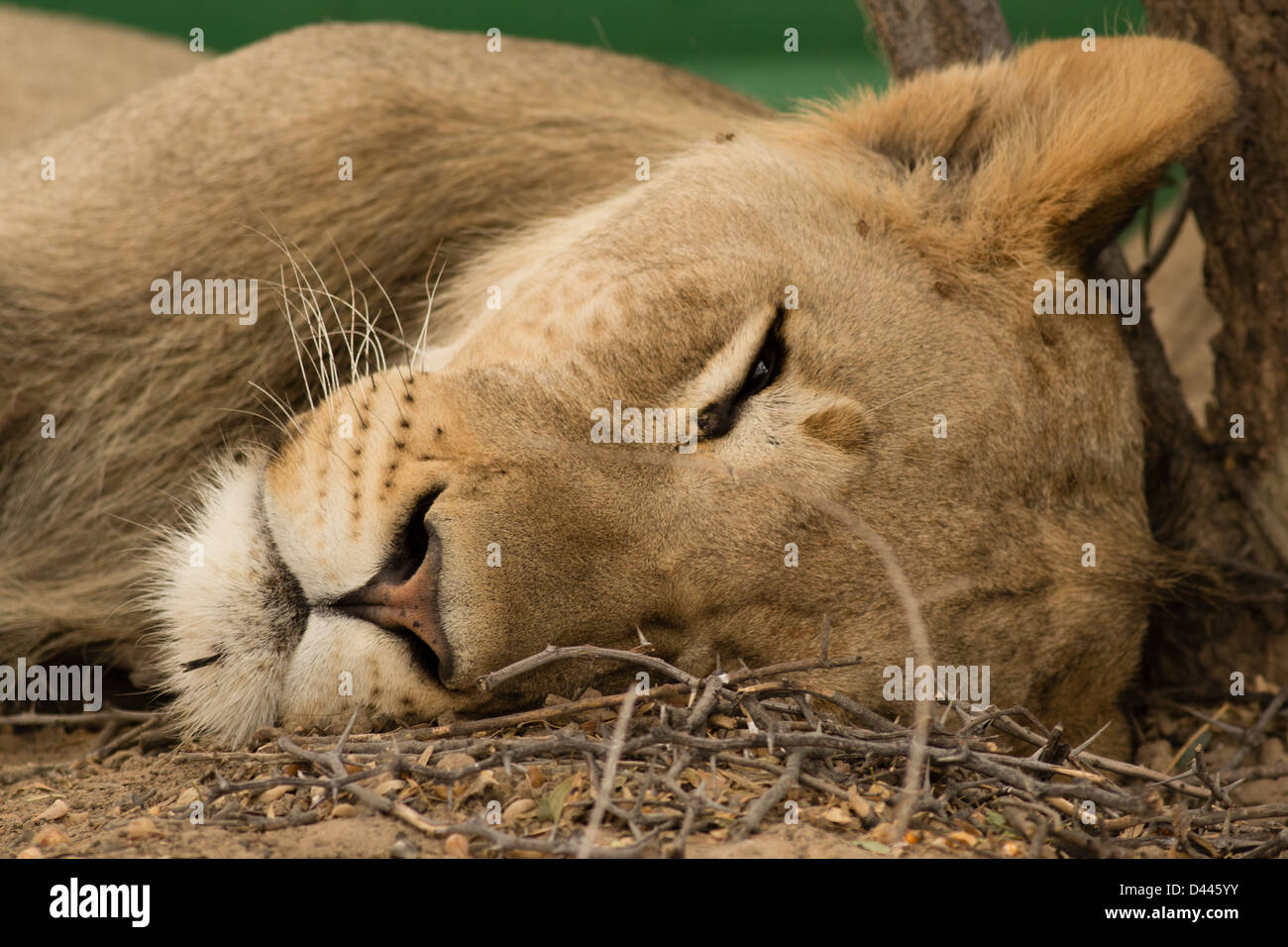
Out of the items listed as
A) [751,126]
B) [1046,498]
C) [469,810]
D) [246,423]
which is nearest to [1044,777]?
[1046,498]

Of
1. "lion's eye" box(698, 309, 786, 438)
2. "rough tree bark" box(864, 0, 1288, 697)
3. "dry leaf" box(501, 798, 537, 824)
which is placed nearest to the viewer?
"dry leaf" box(501, 798, 537, 824)

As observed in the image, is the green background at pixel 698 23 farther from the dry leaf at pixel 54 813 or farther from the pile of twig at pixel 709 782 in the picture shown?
the dry leaf at pixel 54 813

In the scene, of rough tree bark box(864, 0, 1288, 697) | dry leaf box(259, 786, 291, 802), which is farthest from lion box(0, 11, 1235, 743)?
rough tree bark box(864, 0, 1288, 697)

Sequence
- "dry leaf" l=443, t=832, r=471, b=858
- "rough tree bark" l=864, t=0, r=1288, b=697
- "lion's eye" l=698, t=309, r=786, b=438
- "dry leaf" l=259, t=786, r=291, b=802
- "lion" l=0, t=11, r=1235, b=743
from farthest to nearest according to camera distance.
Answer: "rough tree bark" l=864, t=0, r=1288, b=697, "lion's eye" l=698, t=309, r=786, b=438, "lion" l=0, t=11, r=1235, b=743, "dry leaf" l=259, t=786, r=291, b=802, "dry leaf" l=443, t=832, r=471, b=858

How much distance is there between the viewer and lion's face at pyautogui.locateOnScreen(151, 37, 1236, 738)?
225 centimetres

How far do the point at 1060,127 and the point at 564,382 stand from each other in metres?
1.34

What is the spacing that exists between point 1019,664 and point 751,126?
1.56m

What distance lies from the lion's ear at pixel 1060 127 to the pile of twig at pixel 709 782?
117cm

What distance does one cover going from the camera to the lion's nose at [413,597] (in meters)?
2.16

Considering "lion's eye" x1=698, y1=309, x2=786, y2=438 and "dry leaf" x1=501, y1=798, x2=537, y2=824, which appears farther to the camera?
"lion's eye" x1=698, y1=309, x2=786, y2=438

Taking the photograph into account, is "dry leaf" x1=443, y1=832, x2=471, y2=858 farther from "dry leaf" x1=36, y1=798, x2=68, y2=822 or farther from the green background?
the green background

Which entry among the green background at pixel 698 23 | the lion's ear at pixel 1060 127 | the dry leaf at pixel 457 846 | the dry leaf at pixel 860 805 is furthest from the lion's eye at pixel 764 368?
the green background at pixel 698 23

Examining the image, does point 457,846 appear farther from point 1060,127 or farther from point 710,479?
point 1060,127
